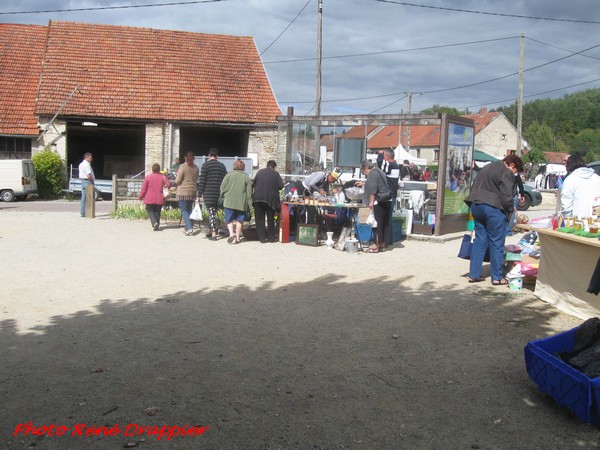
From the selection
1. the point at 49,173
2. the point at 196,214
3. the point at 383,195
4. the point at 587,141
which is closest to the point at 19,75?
the point at 49,173

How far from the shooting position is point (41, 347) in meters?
5.39

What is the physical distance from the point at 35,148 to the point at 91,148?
533 cm

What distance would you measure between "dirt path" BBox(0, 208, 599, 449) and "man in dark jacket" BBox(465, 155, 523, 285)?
46 cm

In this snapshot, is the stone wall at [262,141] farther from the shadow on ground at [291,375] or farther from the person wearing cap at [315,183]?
the shadow on ground at [291,375]

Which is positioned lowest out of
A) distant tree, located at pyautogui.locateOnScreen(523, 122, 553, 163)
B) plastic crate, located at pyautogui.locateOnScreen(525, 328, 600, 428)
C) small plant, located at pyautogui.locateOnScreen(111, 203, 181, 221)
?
plastic crate, located at pyautogui.locateOnScreen(525, 328, 600, 428)

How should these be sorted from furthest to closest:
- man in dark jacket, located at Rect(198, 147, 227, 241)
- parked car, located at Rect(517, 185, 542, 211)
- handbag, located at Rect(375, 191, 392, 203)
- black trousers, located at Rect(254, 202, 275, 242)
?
1. parked car, located at Rect(517, 185, 542, 211)
2. man in dark jacket, located at Rect(198, 147, 227, 241)
3. black trousers, located at Rect(254, 202, 275, 242)
4. handbag, located at Rect(375, 191, 392, 203)

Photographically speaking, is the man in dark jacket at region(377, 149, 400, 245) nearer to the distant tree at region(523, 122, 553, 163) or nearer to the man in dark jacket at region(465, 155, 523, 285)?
the man in dark jacket at region(465, 155, 523, 285)

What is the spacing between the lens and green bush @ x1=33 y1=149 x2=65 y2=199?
24.2 m

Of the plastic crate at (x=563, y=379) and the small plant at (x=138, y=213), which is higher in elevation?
the small plant at (x=138, y=213)

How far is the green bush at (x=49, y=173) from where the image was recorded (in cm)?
2419

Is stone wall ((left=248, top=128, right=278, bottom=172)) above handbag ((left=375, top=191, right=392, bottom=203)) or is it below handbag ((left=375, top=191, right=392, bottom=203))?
above

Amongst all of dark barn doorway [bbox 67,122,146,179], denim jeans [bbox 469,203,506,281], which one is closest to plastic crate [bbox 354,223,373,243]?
denim jeans [bbox 469,203,506,281]

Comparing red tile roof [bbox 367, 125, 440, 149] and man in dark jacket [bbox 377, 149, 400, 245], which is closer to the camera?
man in dark jacket [bbox 377, 149, 400, 245]

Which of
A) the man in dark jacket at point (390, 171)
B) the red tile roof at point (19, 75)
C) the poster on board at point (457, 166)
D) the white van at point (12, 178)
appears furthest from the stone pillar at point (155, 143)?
the poster on board at point (457, 166)
